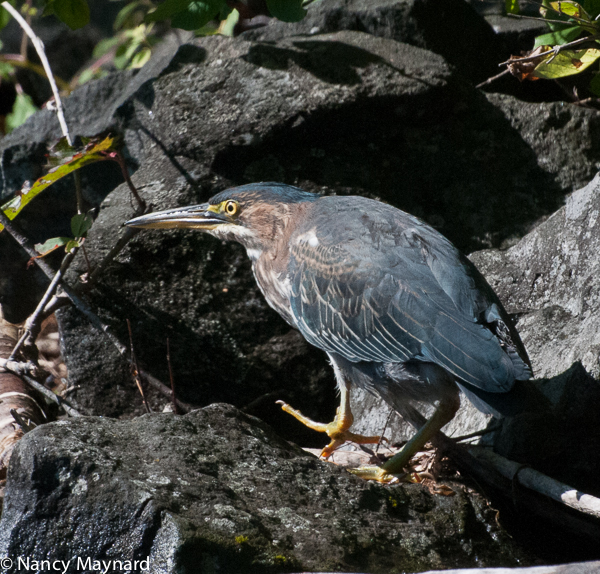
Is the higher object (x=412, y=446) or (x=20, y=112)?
(x=20, y=112)

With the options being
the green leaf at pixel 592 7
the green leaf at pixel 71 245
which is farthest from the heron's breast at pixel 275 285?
the green leaf at pixel 592 7

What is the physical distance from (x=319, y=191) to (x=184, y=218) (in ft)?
2.70

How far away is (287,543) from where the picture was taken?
192cm

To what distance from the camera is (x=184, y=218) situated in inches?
124

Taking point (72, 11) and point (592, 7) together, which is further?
point (72, 11)

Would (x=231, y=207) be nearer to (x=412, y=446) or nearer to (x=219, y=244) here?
(x=219, y=244)

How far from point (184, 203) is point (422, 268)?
4.76 feet

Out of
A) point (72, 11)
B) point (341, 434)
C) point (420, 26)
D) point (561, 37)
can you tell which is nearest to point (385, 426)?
point (341, 434)

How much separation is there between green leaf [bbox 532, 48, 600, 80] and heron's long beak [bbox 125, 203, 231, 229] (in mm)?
1641

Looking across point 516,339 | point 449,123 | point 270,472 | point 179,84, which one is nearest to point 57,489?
point 270,472

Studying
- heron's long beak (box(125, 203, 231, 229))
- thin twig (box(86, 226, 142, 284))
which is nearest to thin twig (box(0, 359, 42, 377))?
thin twig (box(86, 226, 142, 284))

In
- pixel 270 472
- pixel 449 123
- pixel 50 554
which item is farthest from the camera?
pixel 449 123

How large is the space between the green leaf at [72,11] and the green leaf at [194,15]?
433 mm

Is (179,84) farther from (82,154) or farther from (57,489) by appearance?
(57,489)
